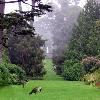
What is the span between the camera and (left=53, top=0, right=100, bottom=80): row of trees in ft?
124

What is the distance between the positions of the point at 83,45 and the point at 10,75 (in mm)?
15513

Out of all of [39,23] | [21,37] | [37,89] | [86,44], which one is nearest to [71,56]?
[86,44]

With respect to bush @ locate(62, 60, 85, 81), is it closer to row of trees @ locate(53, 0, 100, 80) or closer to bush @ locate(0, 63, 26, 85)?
row of trees @ locate(53, 0, 100, 80)

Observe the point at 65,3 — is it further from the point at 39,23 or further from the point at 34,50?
the point at 34,50

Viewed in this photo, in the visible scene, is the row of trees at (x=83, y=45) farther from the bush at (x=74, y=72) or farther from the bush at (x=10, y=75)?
the bush at (x=10, y=75)

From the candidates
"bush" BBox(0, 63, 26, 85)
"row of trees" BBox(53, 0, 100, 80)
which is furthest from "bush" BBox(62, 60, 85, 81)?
"bush" BBox(0, 63, 26, 85)

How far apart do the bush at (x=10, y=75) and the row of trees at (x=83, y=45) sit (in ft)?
29.8

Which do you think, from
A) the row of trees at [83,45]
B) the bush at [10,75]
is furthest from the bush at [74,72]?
the bush at [10,75]

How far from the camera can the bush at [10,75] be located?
26016 mm

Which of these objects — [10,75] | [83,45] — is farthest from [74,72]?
[10,75]

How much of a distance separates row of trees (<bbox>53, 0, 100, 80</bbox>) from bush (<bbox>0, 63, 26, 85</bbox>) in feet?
29.8

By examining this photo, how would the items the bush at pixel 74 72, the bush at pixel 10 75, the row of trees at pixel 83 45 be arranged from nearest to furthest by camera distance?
the bush at pixel 10 75 → the bush at pixel 74 72 → the row of trees at pixel 83 45

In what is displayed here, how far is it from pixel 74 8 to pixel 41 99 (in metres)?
56.4

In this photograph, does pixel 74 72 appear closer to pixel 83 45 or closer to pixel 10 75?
pixel 83 45
